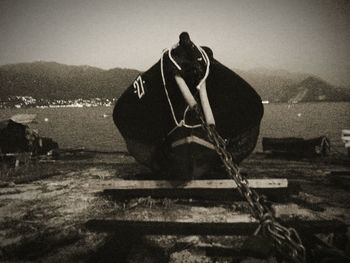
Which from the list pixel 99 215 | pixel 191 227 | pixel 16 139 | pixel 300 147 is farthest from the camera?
pixel 16 139

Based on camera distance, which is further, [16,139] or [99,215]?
Result: [16,139]

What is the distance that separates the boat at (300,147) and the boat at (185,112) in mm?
6242

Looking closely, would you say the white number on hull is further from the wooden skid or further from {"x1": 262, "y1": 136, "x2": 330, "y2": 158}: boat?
{"x1": 262, "y1": 136, "x2": 330, "y2": 158}: boat

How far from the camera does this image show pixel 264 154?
45.7 feet

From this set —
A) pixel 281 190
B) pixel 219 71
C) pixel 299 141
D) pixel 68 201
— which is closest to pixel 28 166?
pixel 68 201

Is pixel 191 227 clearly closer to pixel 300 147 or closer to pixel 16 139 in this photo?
pixel 300 147

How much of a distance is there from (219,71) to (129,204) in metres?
3.65

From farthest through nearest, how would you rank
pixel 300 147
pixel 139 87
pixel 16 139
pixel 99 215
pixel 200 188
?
pixel 16 139 → pixel 300 147 → pixel 139 87 → pixel 200 188 → pixel 99 215

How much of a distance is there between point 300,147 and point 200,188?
8.54m

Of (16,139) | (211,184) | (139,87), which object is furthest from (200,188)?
(16,139)

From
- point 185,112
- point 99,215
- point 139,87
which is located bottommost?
point 99,215

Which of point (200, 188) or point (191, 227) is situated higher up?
point (200, 188)

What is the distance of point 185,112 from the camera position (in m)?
5.60

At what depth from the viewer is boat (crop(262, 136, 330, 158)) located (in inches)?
483
